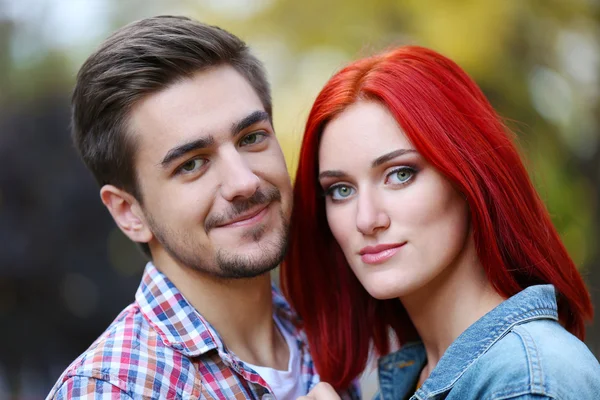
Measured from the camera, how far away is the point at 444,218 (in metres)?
2.47

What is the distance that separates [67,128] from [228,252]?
4.00 m

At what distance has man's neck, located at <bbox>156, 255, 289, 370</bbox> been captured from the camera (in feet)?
9.36

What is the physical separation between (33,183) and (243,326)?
4.56 meters

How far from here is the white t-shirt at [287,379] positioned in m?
2.79

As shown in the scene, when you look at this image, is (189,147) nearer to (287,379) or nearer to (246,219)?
(246,219)

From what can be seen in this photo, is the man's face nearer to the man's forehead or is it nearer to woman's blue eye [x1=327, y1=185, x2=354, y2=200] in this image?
the man's forehead

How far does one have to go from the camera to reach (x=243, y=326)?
2.92 m

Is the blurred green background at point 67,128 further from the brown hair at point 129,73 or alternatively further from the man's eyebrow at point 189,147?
the man's eyebrow at point 189,147

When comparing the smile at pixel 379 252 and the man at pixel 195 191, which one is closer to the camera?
the smile at pixel 379 252

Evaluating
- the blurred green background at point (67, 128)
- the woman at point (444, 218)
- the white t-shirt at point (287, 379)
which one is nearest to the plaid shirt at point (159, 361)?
the white t-shirt at point (287, 379)

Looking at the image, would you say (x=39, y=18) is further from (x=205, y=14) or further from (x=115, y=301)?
(x=115, y=301)

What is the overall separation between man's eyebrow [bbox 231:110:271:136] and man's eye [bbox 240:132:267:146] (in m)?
0.06

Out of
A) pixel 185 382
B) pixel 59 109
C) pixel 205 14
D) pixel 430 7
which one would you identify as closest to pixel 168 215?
pixel 185 382

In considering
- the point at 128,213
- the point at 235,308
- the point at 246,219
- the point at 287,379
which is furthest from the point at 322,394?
the point at 128,213
